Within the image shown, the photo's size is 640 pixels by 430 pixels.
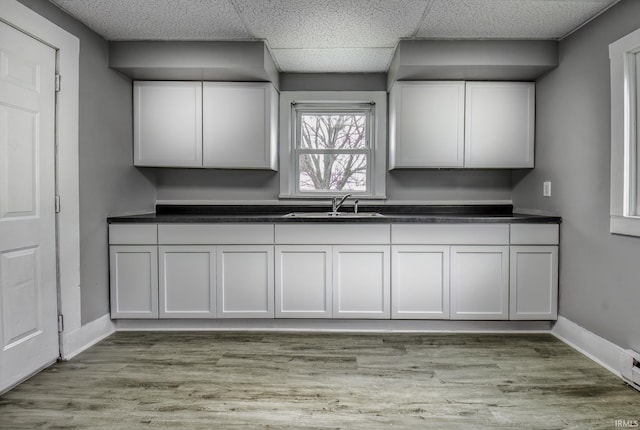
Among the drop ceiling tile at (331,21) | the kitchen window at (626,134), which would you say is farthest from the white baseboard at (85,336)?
the kitchen window at (626,134)

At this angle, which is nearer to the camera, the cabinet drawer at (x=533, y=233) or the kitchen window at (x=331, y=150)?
the cabinet drawer at (x=533, y=233)

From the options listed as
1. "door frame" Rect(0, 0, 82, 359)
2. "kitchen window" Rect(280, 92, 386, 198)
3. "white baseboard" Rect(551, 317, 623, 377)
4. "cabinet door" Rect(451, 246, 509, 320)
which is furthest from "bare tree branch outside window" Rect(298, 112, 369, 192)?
"white baseboard" Rect(551, 317, 623, 377)

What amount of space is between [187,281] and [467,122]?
2576 mm

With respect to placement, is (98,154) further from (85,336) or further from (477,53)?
(477,53)

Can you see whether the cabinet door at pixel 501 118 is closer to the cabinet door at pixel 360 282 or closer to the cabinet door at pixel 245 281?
the cabinet door at pixel 360 282

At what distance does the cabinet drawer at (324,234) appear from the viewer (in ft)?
9.71

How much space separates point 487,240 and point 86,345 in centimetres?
296

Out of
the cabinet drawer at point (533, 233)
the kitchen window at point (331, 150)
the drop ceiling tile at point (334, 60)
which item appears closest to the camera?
the cabinet drawer at point (533, 233)

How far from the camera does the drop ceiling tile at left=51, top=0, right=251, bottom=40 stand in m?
2.43

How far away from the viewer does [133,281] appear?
2.98m

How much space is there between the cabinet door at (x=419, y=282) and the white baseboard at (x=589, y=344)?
2.71 ft

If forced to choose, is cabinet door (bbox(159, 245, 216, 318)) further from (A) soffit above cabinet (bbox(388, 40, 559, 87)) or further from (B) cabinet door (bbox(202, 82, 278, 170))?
(A) soffit above cabinet (bbox(388, 40, 559, 87))

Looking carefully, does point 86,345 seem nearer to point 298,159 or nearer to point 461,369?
point 298,159

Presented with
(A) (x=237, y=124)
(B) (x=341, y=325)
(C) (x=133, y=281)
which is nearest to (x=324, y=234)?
(B) (x=341, y=325)
